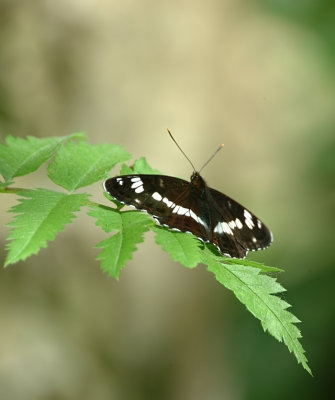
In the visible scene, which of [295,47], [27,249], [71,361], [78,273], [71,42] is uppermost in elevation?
[295,47]

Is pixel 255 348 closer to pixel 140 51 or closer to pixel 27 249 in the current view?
pixel 140 51

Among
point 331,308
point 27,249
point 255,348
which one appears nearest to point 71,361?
point 255,348

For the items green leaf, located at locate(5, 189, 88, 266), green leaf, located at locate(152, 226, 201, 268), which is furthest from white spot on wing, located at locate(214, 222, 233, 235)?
green leaf, located at locate(5, 189, 88, 266)

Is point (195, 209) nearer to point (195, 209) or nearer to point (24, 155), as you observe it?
point (195, 209)

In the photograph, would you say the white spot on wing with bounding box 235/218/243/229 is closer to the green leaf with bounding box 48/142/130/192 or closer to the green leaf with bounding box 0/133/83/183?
the green leaf with bounding box 48/142/130/192

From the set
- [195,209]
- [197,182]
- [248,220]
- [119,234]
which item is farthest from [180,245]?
[248,220]

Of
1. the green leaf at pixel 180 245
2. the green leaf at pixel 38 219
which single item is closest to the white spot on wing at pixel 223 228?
the green leaf at pixel 180 245
